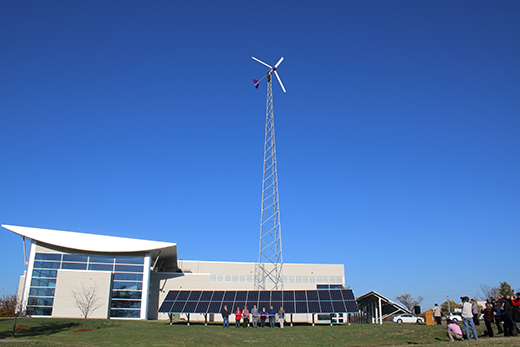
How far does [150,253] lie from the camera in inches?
1661

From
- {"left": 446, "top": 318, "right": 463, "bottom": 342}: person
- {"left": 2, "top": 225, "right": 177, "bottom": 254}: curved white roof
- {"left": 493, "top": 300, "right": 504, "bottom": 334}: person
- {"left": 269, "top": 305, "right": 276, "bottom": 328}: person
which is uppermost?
{"left": 2, "top": 225, "right": 177, "bottom": 254}: curved white roof

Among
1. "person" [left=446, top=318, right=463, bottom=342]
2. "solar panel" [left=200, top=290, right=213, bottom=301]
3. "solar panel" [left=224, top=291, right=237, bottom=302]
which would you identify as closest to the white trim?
"solar panel" [left=200, top=290, right=213, bottom=301]

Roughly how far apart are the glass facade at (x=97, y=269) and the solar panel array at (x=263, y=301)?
28.1 feet

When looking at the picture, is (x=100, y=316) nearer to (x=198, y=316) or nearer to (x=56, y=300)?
(x=56, y=300)

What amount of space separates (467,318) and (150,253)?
106 ft

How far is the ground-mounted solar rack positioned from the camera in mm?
30047

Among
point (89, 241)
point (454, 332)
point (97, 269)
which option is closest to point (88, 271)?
point (97, 269)

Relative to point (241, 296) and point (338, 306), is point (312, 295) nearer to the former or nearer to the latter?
point (338, 306)

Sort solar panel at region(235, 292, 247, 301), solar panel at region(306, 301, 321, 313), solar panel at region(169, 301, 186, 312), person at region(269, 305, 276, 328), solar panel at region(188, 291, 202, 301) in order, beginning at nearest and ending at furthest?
person at region(269, 305, 276, 328)
solar panel at region(306, 301, 321, 313)
solar panel at region(169, 301, 186, 312)
solar panel at region(235, 292, 247, 301)
solar panel at region(188, 291, 202, 301)

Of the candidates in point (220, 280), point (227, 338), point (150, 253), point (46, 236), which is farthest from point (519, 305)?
point (220, 280)

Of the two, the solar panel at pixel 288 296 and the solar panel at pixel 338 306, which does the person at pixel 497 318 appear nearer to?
the solar panel at pixel 338 306

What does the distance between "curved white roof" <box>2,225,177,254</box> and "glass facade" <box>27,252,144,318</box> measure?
1.03 metres

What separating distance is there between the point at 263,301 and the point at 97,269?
1869 cm

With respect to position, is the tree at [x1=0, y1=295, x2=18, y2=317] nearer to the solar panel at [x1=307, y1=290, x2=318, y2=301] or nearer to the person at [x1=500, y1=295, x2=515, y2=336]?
the solar panel at [x1=307, y1=290, x2=318, y2=301]
